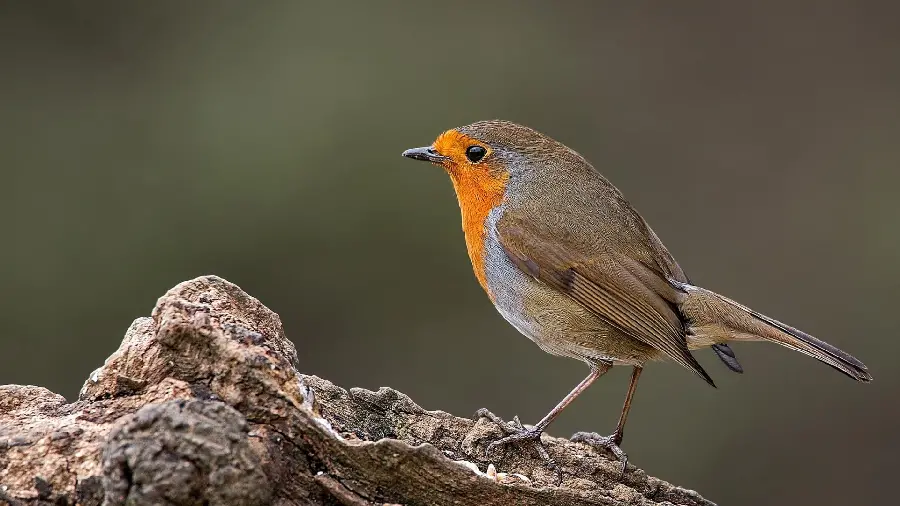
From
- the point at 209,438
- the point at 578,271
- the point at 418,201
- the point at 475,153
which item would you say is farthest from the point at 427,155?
the point at 418,201

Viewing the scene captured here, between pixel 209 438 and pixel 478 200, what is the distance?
99.1 inches

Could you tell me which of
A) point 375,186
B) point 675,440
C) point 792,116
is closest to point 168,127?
point 375,186

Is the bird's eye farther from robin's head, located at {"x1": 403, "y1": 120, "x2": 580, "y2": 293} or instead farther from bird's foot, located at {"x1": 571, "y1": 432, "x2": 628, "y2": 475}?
bird's foot, located at {"x1": 571, "y1": 432, "x2": 628, "y2": 475}

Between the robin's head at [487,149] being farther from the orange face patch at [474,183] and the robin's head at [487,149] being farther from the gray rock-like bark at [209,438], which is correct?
the gray rock-like bark at [209,438]

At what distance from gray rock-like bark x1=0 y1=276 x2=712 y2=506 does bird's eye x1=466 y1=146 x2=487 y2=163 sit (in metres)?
1.81

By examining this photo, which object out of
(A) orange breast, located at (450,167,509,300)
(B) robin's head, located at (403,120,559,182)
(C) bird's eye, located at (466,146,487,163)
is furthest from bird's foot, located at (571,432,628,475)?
(C) bird's eye, located at (466,146,487,163)

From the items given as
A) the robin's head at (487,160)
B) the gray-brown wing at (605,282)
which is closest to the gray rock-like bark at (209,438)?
the gray-brown wing at (605,282)

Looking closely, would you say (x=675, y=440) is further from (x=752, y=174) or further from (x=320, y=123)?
(x=320, y=123)

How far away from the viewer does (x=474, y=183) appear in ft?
16.5

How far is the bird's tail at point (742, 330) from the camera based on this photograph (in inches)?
168

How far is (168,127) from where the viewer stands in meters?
8.01

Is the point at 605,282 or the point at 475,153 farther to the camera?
the point at 475,153

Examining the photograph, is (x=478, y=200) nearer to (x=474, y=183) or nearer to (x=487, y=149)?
(x=474, y=183)

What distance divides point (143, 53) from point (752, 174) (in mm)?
4732
